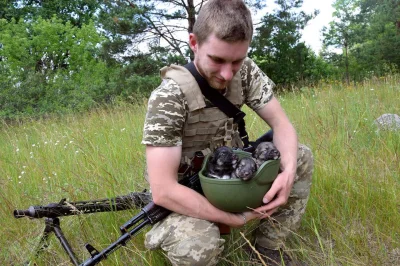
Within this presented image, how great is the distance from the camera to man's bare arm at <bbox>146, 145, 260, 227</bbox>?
1910 millimetres

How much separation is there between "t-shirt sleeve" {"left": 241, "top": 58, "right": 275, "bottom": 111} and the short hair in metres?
0.49

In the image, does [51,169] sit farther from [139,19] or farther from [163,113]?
[139,19]

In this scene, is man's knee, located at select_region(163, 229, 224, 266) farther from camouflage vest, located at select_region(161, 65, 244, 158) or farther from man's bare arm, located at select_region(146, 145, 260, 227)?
camouflage vest, located at select_region(161, 65, 244, 158)

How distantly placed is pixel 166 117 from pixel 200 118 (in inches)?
9.3

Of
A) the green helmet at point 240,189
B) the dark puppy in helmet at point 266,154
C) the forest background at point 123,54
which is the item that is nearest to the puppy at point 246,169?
the green helmet at point 240,189

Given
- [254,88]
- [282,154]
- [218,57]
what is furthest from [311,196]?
[218,57]

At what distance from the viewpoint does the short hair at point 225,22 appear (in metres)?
1.86

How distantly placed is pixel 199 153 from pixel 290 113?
335 centimetres

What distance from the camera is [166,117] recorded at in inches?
78.4

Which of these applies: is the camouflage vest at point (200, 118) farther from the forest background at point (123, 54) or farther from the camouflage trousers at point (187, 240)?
the forest background at point (123, 54)

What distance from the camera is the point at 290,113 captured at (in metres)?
5.25

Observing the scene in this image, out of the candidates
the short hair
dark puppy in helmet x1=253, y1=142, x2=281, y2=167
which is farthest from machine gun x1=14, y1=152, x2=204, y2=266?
the short hair

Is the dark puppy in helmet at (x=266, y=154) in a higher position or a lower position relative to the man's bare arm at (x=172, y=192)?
higher

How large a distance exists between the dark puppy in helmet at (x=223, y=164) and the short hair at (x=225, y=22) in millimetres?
578
